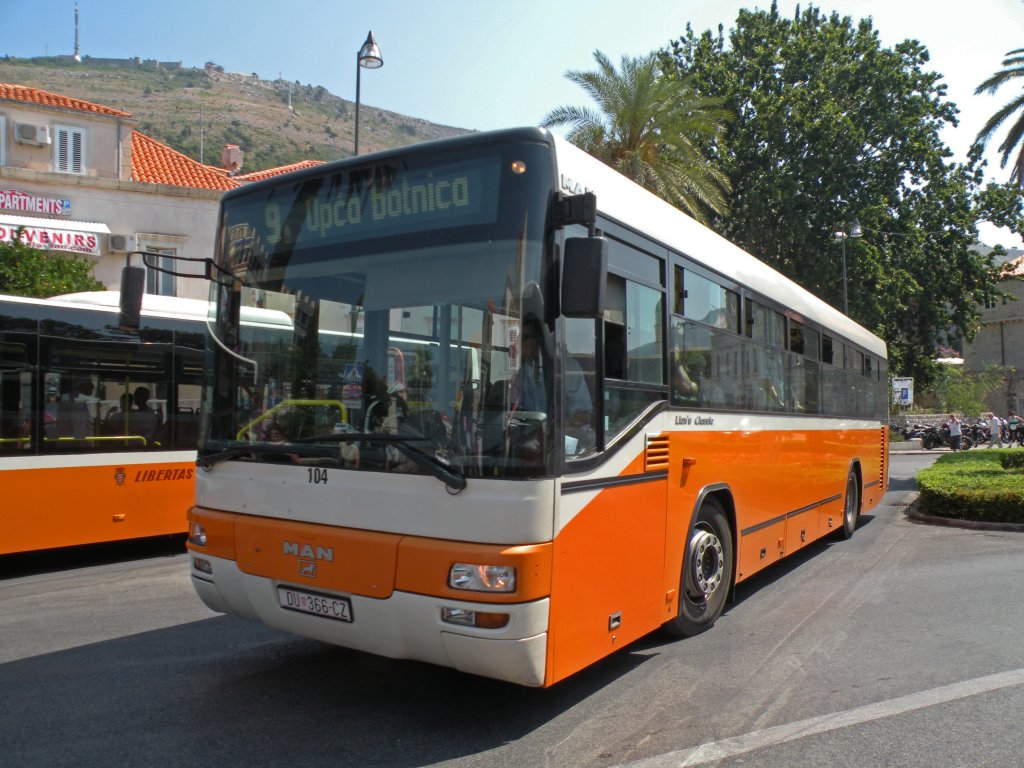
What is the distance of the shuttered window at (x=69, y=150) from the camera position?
2689cm

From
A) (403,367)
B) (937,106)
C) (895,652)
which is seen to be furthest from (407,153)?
(937,106)

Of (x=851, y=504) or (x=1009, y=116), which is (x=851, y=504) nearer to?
(x=851, y=504)

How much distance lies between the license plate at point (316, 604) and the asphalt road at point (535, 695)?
1.88 feet

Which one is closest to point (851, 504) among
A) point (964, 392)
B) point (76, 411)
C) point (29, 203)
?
point (76, 411)

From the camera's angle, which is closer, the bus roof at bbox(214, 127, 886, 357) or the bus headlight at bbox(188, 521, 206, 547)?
the bus roof at bbox(214, 127, 886, 357)

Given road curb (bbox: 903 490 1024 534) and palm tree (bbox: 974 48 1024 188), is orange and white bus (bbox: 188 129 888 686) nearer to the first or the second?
road curb (bbox: 903 490 1024 534)

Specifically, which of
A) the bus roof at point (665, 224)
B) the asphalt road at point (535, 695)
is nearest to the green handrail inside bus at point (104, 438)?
the asphalt road at point (535, 695)

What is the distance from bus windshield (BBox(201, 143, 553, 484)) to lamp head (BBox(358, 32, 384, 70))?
36.5 ft

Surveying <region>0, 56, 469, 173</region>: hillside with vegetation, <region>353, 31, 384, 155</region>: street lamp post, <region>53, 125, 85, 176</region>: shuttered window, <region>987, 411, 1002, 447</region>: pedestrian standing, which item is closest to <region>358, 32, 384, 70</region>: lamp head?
<region>353, 31, 384, 155</region>: street lamp post

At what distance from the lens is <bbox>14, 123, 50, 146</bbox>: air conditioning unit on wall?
26.2m

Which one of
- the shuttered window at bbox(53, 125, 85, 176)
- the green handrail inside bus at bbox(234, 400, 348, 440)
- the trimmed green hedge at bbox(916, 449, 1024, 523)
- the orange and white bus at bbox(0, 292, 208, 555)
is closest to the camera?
the green handrail inside bus at bbox(234, 400, 348, 440)

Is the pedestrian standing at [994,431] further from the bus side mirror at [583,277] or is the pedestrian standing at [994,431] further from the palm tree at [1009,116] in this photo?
the bus side mirror at [583,277]

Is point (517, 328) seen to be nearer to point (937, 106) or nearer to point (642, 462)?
point (642, 462)

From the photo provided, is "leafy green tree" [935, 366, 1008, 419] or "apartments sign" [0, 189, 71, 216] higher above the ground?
"apartments sign" [0, 189, 71, 216]
